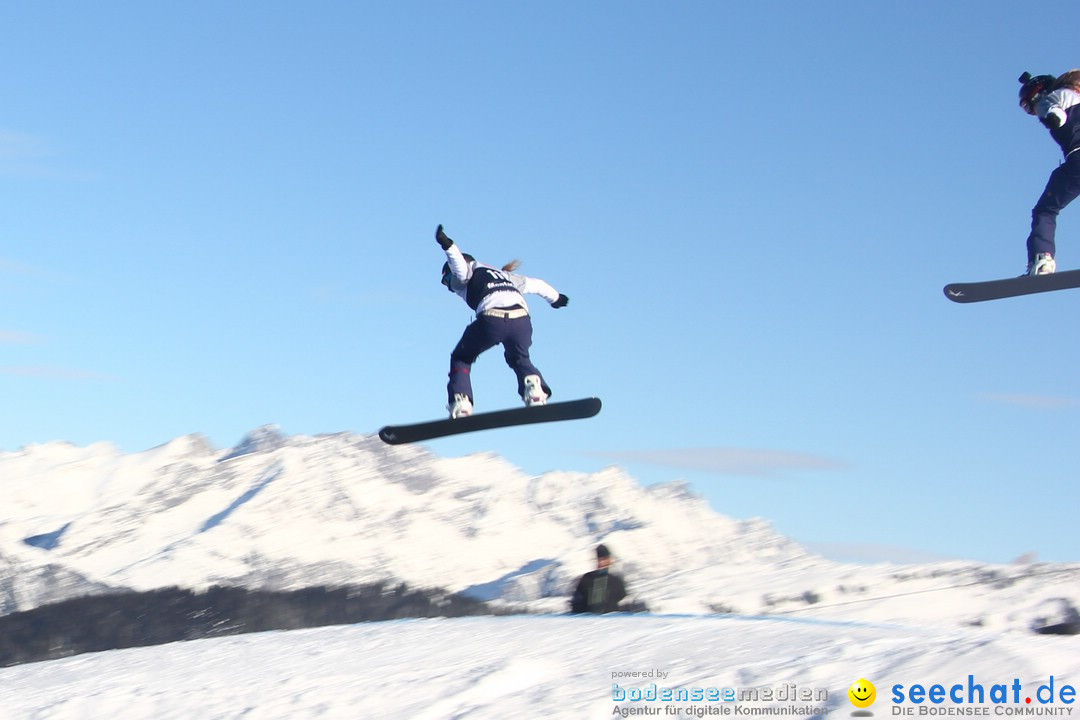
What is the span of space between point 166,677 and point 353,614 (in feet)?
400

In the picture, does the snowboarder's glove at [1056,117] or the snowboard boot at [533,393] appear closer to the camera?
the snowboarder's glove at [1056,117]

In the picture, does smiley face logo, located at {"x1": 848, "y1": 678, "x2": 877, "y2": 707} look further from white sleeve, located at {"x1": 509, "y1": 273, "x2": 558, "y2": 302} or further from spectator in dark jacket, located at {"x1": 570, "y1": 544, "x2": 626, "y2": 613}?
white sleeve, located at {"x1": 509, "y1": 273, "x2": 558, "y2": 302}

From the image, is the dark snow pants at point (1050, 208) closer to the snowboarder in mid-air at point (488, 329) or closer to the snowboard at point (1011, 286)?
the snowboard at point (1011, 286)

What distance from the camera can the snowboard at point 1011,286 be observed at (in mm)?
12602

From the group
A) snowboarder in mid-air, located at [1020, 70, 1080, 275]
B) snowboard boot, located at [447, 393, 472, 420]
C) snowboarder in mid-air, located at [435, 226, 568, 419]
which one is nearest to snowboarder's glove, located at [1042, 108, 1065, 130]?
snowboarder in mid-air, located at [1020, 70, 1080, 275]

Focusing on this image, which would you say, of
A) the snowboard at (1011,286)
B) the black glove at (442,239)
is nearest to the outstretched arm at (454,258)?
the black glove at (442,239)

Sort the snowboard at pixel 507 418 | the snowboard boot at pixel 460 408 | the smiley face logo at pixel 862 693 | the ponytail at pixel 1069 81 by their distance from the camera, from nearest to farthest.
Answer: the smiley face logo at pixel 862 693, the ponytail at pixel 1069 81, the snowboard at pixel 507 418, the snowboard boot at pixel 460 408

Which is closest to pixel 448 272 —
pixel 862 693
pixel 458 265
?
pixel 458 265

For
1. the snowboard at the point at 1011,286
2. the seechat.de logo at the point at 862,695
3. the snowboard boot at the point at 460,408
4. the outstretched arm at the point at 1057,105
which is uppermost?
the outstretched arm at the point at 1057,105

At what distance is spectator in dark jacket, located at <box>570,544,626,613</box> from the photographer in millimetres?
13633

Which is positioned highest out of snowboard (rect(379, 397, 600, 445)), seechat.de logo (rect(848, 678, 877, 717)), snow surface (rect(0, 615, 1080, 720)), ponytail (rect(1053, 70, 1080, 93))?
ponytail (rect(1053, 70, 1080, 93))

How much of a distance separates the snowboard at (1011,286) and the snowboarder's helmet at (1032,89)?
1643 mm

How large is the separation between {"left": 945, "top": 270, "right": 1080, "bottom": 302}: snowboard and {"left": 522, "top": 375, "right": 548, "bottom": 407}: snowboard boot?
14.2ft

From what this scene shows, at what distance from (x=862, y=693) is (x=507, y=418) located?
553 centimetres
